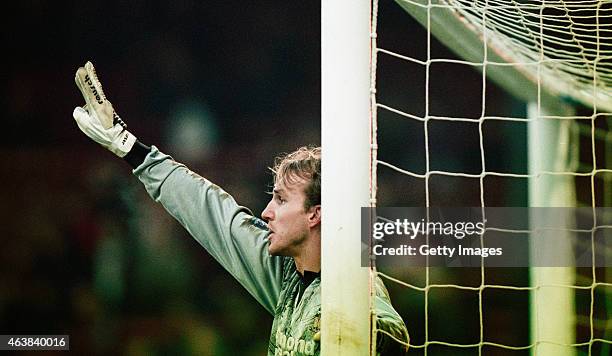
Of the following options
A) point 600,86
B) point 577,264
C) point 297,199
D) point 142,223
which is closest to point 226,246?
point 297,199

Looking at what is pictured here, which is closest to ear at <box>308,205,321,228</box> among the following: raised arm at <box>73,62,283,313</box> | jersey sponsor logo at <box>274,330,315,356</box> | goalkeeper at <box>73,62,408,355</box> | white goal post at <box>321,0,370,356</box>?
goalkeeper at <box>73,62,408,355</box>

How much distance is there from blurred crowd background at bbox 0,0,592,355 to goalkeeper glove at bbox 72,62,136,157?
108 millimetres

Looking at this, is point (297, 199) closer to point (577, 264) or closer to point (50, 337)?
point (577, 264)

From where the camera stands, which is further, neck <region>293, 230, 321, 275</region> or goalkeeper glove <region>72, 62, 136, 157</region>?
goalkeeper glove <region>72, 62, 136, 157</region>

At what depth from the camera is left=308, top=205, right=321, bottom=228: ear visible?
1357 millimetres

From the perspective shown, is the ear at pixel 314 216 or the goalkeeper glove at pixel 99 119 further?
the goalkeeper glove at pixel 99 119

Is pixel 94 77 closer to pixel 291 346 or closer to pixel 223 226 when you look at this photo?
pixel 223 226

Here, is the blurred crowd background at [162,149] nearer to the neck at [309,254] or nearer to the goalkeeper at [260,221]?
the goalkeeper at [260,221]

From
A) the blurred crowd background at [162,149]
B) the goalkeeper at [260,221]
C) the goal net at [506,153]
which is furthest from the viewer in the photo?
the blurred crowd background at [162,149]

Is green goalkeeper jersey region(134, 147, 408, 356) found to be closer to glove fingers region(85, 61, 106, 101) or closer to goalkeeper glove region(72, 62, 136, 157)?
goalkeeper glove region(72, 62, 136, 157)

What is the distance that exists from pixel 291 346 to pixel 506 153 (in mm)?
686

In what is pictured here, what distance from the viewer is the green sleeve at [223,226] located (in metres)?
1.41

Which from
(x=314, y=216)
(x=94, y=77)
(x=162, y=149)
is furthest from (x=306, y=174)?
(x=94, y=77)

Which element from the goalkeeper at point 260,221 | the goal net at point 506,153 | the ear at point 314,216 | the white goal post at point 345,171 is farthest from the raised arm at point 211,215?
the white goal post at point 345,171
